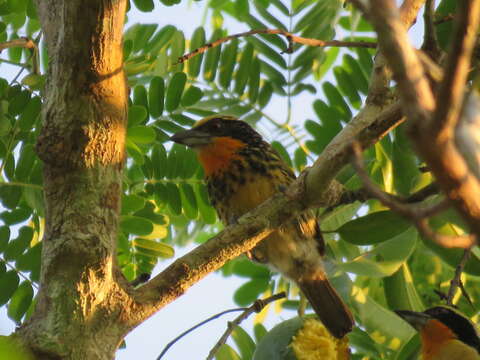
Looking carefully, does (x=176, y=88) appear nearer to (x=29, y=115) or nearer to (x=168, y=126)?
(x=168, y=126)

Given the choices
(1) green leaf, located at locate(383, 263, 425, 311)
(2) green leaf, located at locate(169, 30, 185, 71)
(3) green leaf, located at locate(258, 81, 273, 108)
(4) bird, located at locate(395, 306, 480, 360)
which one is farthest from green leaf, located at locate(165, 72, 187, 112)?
(4) bird, located at locate(395, 306, 480, 360)

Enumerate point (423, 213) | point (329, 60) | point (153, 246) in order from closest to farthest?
point (423, 213)
point (153, 246)
point (329, 60)

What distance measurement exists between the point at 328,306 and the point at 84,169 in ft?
6.13

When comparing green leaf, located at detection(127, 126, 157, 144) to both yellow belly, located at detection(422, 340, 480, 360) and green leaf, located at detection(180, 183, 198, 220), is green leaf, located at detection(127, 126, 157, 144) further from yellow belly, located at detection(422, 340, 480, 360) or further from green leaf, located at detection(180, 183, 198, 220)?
yellow belly, located at detection(422, 340, 480, 360)

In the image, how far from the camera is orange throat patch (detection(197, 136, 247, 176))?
13.9 feet

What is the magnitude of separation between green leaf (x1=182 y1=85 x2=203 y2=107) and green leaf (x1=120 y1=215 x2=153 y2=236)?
2.38 feet

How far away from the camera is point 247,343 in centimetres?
359

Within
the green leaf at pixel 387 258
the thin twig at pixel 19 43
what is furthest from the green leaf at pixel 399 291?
the thin twig at pixel 19 43

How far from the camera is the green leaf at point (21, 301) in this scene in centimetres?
328

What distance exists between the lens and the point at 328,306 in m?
3.90

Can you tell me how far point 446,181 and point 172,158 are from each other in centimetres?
272

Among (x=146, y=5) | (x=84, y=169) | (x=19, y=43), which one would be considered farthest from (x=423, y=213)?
(x=146, y=5)

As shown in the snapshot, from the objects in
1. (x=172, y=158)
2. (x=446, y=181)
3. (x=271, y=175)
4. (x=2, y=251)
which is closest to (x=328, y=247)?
(x=271, y=175)

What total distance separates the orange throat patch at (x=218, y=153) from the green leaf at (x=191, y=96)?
1.17 ft
